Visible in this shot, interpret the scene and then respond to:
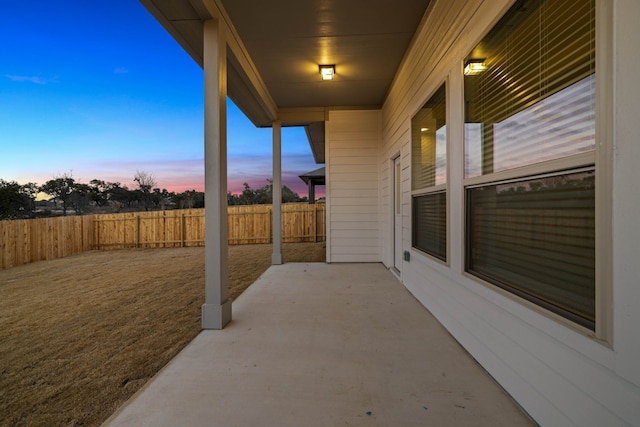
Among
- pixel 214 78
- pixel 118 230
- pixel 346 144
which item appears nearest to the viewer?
pixel 214 78

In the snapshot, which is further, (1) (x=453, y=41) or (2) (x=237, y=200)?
(2) (x=237, y=200)

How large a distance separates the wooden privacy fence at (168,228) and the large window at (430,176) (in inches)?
292

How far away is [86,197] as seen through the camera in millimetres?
13070

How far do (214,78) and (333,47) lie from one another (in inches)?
67.9

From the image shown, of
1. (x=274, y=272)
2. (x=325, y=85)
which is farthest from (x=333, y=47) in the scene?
(x=274, y=272)

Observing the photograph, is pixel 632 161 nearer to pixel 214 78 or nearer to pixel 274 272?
pixel 214 78

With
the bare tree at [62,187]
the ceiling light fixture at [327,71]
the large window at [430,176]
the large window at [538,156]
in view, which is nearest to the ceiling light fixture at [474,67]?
the large window at [538,156]

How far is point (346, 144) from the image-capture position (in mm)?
5941

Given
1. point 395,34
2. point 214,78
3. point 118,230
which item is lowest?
point 118,230

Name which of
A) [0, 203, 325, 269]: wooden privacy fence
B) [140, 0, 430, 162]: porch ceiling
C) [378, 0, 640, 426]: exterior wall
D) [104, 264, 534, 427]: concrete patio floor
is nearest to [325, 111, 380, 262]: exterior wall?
[140, 0, 430, 162]: porch ceiling

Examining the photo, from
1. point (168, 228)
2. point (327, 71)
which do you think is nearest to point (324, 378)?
point (327, 71)

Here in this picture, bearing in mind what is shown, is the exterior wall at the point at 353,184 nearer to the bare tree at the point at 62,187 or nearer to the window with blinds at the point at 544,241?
the window with blinds at the point at 544,241

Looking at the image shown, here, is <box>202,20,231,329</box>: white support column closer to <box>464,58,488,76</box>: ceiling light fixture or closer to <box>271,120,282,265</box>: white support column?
<box>464,58,488,76</box>: ceiling light fixture

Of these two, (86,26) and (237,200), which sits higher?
(86,26)
